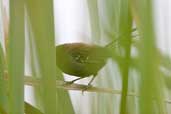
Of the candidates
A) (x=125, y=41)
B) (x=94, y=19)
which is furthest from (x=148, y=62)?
(x=94, y=19)

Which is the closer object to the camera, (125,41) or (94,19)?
(125,41)

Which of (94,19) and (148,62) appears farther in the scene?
(94,19)

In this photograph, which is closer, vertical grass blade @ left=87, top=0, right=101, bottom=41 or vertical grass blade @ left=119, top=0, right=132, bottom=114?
vertical grass blade @ left=119, top=0, right=132, bottom=114

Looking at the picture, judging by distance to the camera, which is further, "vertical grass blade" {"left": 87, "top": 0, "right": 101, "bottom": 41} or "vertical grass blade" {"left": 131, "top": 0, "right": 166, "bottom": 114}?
"vertical grass blade" {"left": 87, "top": 0, "right": 101, "bottom": 41}

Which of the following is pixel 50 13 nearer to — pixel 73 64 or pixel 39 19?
pixel 39 19

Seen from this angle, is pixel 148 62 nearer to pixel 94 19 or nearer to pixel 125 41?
A: pixel 125 41
